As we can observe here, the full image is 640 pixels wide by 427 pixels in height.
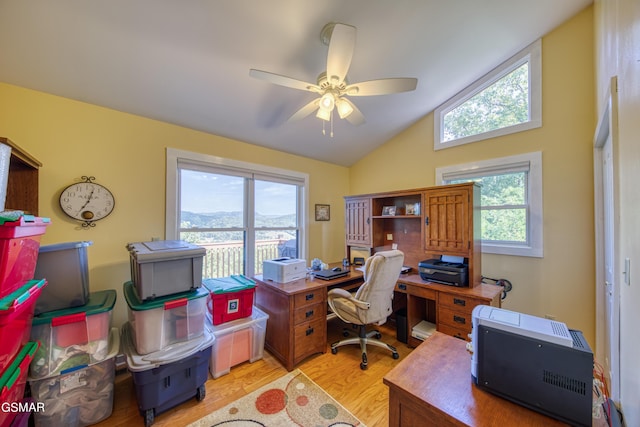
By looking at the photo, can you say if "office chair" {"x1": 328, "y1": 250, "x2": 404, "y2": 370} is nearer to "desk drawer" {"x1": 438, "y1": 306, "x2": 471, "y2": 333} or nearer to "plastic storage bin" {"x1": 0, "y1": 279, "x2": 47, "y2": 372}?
"desk drawer" {"x1": 438, "y1": 306, "x2": 471, "y2": 333}

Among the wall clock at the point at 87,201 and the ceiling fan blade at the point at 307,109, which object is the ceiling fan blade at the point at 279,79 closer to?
the ceiling fan blade at the point at 307,109

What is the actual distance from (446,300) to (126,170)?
3261 mm

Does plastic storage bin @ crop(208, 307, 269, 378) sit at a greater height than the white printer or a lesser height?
lesser

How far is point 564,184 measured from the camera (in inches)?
93.0

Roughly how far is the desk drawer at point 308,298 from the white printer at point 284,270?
0.26m

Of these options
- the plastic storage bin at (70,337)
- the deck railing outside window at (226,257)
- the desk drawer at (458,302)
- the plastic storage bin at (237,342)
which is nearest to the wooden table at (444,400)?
the desk drawer at (458,302)

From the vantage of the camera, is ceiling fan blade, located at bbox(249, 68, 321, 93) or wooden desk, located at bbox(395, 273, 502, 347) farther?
wooden desk, located at bbox(395, 273, 502, 347)

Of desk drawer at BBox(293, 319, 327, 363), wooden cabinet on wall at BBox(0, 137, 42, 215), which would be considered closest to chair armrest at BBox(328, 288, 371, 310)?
desk drawer at BBox(293, 319, 327, 363)

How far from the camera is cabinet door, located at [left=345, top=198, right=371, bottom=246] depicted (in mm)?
3348

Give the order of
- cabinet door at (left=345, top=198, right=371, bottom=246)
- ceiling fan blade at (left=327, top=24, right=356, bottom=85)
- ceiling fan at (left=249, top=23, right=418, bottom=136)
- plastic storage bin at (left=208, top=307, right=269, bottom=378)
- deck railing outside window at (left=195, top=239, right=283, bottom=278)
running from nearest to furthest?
1. ceiling fan blade at (left=327, top=24, right=356, bottom=85)
2. ceiling fan at (left=249, top=23, right=418, bottom=136)
3. plastic storage bin at (left=208, top=307, right=269, bottom=378)
4. deck railing outside window at (left=195, top=239, right=283, bottom=278)
5. cabinet door at (left=345, top=198, right=371, bottom=246)

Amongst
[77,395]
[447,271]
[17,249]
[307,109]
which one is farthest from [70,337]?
[447,271]

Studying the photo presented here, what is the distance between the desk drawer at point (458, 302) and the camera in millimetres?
2203

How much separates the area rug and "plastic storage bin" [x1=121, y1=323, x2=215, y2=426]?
245 millimetres

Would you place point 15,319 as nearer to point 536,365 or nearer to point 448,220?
point 536,365
